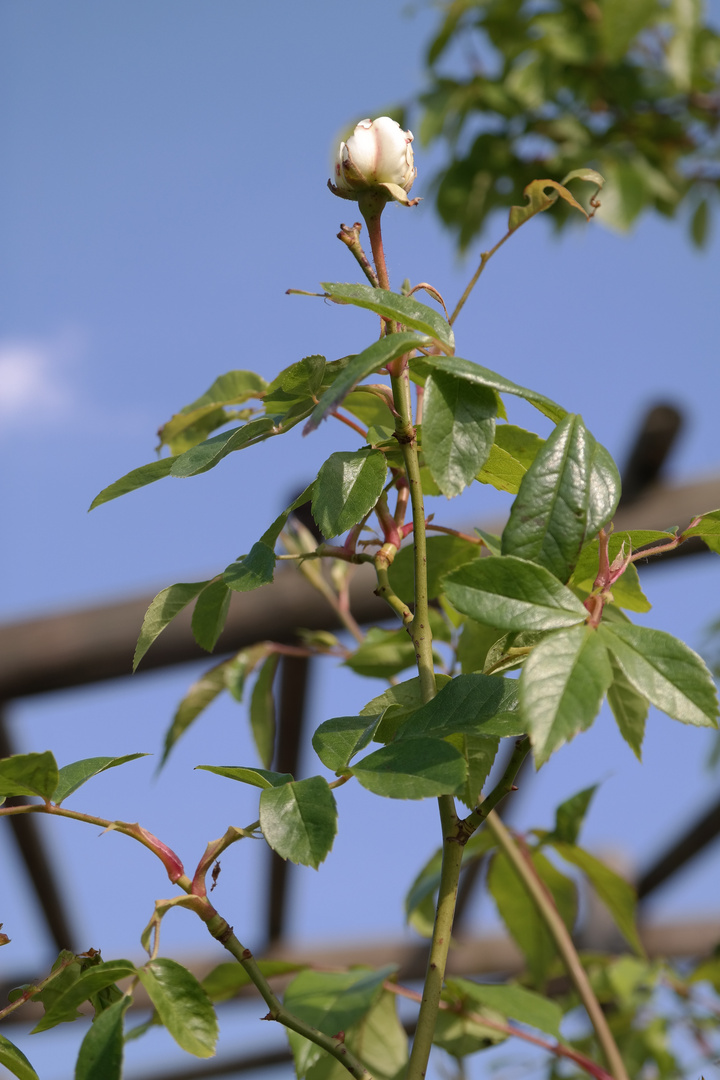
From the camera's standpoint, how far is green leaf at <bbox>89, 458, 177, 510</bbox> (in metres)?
0.37

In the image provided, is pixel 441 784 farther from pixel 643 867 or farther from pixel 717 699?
pixel 643 867

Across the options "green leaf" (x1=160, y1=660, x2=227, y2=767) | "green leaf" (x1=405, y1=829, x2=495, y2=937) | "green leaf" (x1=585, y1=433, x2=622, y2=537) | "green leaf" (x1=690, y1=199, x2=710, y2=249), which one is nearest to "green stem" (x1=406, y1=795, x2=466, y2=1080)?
"green leaf" (x1=585, y1=433, x2=622, y2=537)

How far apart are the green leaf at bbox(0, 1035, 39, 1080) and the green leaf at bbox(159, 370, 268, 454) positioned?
0.96 ft

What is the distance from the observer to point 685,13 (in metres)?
1.78

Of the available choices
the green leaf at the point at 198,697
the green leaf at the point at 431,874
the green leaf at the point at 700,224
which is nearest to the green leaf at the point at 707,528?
the green leaf at the point at 431,874

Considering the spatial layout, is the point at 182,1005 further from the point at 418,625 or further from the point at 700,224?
the point at 700,224

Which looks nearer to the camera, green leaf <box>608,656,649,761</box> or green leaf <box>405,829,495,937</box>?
green leaf <box>608,656,649,761</box>

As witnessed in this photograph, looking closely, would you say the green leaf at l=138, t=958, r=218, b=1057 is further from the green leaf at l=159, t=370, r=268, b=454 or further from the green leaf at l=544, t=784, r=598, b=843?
the green leaf at l=544, t=784, r=598, b=843

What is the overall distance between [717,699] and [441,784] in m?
0.08

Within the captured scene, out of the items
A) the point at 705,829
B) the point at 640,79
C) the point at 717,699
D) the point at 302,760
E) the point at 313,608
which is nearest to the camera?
the point at 717,699

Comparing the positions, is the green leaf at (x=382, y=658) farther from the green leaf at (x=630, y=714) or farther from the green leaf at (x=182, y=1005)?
the green leaf at (x=182, y=1005)

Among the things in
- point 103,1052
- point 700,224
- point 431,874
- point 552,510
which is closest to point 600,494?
point 552,510

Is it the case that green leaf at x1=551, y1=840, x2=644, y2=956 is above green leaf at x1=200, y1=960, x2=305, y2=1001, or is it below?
below

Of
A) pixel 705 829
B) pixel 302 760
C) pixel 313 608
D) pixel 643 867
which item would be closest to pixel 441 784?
pixel 313 608
